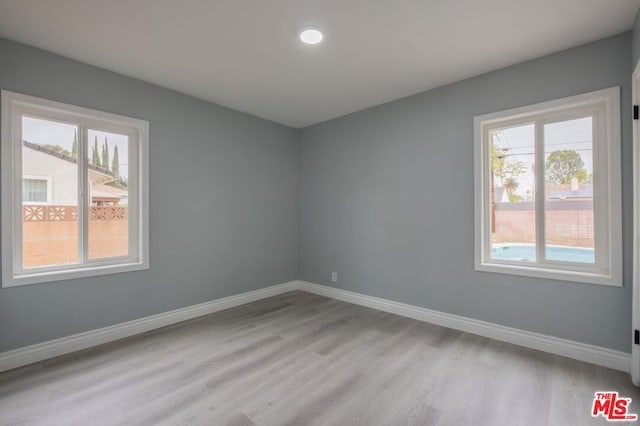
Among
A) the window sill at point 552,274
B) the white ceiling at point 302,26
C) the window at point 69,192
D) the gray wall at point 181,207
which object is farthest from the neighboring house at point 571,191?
the window at point 69,192

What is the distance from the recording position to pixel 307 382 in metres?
2.22

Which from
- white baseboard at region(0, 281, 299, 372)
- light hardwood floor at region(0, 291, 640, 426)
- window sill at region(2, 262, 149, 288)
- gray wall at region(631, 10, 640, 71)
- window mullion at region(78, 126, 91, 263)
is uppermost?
gray wall at region(631, 10, 640, 71)

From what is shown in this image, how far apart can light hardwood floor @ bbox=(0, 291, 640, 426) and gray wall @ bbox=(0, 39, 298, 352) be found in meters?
0.41

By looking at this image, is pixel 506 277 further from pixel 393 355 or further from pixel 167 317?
pixel 167 317

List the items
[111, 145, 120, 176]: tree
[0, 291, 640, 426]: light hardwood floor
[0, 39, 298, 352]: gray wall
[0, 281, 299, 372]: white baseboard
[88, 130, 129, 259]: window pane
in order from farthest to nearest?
1. [111, 145, 120, 176]: tree
2. [88, 130, 129, 259]: window pane
3. [0, 39, 298, 352]: gray wall
4. [0, 281, 299, 372]: white baseboard
5. [0, 291, 640, 426]: light hardwood floor

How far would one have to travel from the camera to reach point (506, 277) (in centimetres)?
289

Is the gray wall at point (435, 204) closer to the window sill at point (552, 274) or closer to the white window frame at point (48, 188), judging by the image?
the window sill at point (552, 274)

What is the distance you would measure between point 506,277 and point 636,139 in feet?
4.81

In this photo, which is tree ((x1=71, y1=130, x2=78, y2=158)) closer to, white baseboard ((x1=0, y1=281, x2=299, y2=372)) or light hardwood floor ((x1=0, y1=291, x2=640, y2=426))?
white baseboard ((x1=0, y1=281, x2=299, y2=372))

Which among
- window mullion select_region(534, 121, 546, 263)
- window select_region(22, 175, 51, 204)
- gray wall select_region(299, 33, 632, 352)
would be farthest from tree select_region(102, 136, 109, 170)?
window mullion select_region(534, 121, 546, 263)

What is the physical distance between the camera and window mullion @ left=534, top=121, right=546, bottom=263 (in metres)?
2.81

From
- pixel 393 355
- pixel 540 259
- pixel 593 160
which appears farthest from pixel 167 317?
pixel 593 160

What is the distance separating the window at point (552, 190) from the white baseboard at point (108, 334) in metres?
3.13

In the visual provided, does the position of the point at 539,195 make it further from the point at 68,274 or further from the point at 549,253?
the point at 68,274
